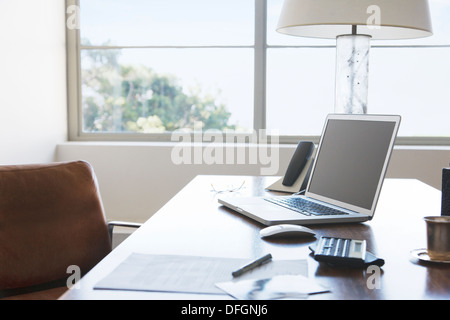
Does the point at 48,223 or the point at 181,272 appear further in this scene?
the point at 48,223

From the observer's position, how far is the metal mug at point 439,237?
1.12 metres

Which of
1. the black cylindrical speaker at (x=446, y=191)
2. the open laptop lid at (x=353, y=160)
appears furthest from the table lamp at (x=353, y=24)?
the black cylindrical speaker at (x=446, y=191)

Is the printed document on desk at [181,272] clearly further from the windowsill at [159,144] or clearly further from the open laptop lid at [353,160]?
the windowsill at [159,144]

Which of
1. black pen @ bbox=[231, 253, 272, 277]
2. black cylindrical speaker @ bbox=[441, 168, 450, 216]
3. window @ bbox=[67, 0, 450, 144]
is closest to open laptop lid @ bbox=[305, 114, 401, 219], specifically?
black cylindrical speaker @ bbox=[441, 168, 450, 216]

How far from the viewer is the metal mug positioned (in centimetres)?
112

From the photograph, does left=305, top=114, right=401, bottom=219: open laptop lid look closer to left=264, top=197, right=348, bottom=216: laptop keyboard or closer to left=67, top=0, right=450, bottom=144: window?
left=264, top=197, right=348, bottom=216: laptop keyboard

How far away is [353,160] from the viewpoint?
64.6 inches

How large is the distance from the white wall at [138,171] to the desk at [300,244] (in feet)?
5.18

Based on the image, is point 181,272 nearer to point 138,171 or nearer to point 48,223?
point 48,223

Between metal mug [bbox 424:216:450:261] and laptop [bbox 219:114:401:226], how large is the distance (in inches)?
14.2

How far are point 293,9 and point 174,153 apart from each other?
Result: 1.67 metres

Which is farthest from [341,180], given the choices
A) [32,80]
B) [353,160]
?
[32,80]

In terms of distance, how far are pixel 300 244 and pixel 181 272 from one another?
13.7 inches
